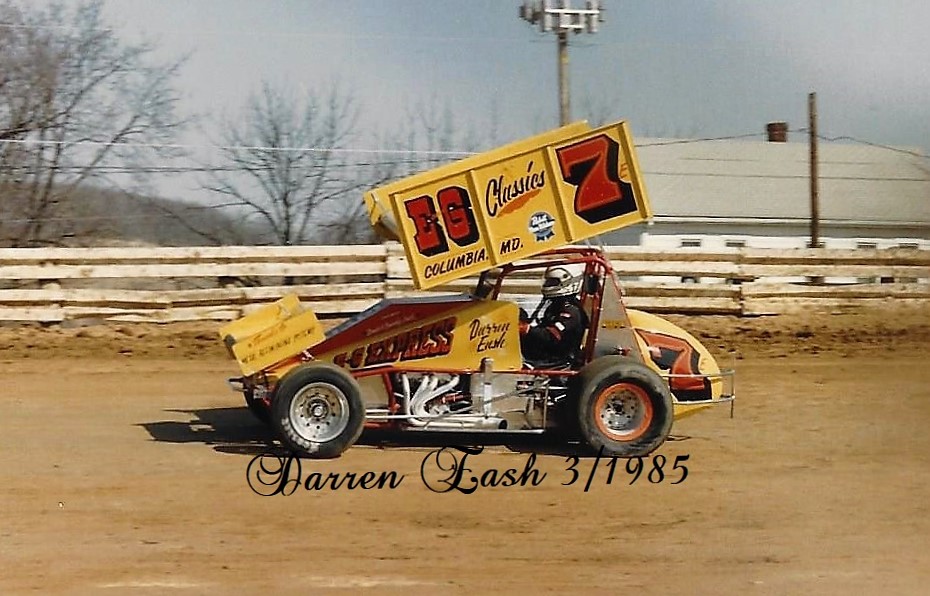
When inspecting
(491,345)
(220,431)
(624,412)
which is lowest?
(220,431)

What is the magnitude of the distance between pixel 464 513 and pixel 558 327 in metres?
2.14

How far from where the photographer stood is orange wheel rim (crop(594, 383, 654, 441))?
8672 millimetres

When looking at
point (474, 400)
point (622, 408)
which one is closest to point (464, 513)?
point (474, 400)

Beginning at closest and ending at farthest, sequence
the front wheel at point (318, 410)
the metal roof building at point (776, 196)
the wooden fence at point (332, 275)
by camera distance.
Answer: the front wheel at point (318, 410) → the wooden fence at point (332, 275) → the metal roof building at point (776, 196)

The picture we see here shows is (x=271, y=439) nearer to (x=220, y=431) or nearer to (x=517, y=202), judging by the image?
(x=220, y=431)

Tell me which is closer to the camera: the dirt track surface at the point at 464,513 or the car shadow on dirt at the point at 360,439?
the dirt track surface at the point at 464,513

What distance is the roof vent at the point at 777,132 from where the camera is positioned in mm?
36188

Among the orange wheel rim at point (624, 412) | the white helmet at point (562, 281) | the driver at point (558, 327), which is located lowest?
the orange wheel rim at point (624, 412)

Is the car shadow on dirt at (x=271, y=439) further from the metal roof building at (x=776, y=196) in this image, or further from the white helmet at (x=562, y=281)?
the metal roof building at (x=776, y=196)

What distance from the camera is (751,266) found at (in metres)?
16.3

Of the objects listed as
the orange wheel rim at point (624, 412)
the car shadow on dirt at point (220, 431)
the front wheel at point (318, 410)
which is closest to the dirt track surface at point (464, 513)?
the car shadow on dirt at point (220, 431)

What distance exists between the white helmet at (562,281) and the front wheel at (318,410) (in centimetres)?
170

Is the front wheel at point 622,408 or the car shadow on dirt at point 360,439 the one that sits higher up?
the front wheel at point 622,408

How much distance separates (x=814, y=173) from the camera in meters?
23.4
